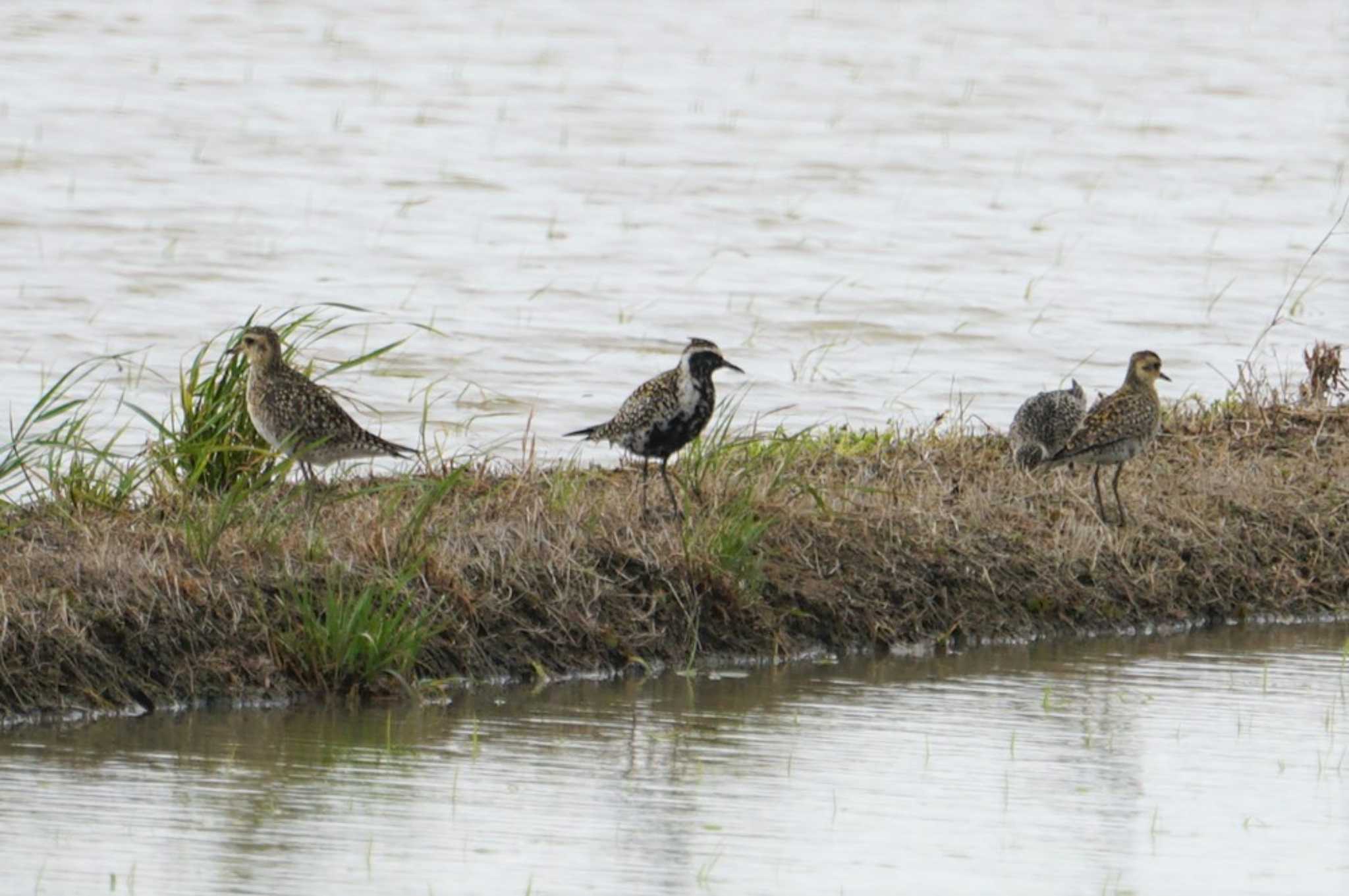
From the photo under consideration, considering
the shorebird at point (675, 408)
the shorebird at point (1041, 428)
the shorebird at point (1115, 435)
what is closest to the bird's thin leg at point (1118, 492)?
the shorebird at point (1115, 435)

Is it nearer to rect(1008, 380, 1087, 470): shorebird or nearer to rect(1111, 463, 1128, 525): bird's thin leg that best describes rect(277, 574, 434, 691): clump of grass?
rect(1111, 463, 1128, 525): bird's thin leg

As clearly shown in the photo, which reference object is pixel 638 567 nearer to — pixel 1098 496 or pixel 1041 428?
pixel 1098 496

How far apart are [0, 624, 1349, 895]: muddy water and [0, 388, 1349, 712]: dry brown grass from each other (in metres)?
0.24

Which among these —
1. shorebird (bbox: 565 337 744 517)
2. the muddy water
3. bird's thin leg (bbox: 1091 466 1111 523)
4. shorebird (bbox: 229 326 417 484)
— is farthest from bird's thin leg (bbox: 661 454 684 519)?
bird's thin leg (bbox: 1091 466 1111 523)

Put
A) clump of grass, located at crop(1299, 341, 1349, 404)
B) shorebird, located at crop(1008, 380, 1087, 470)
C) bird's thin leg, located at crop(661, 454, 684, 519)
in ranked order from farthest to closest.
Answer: clump of grass, located at crop(1299, 341, 1349, 404)
shorebird, located at crop(1008, 380, 1087, 470)
bird's thin leg, located at crop(661, 454, 684, 519)

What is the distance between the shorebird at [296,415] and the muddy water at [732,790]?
184 cm

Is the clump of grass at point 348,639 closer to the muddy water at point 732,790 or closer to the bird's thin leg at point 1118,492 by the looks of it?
the muddy water at point 732,790

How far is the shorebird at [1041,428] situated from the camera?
1265 cm

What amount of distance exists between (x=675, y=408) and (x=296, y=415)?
1.53 metres

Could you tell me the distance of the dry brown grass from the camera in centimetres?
934

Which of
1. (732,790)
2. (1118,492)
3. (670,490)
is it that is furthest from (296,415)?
(1118,492)

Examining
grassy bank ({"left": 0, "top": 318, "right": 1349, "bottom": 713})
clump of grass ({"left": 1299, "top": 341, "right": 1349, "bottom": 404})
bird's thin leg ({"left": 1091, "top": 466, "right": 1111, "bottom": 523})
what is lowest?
grassy bank ({"left": 0, "top": 318, "right": 1349, "bottom": 713})

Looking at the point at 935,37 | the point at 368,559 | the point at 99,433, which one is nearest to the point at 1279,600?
the point at 368,559

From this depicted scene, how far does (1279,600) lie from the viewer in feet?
37.5
